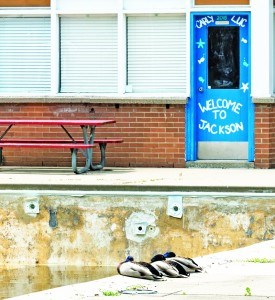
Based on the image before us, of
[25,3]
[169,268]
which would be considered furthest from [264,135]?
[169,268]

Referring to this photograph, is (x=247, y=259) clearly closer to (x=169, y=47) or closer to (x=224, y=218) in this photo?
(x=224, y=218)

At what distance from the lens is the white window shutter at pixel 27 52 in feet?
63.1

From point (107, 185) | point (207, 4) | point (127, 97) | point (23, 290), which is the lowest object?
point (23, 290)

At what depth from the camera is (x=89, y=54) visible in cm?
1917

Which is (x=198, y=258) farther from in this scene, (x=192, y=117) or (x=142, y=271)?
(x=192, y=117)

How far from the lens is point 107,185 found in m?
15.4

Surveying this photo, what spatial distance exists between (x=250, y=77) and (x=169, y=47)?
4.12 ft

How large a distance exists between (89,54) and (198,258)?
7511mm

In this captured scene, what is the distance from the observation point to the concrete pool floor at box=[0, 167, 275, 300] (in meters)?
9.74

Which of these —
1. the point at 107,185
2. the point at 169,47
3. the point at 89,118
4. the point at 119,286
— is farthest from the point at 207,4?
the point at 119,286

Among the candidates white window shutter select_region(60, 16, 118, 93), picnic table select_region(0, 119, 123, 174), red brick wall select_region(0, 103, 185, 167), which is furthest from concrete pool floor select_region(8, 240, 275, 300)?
white window shutter select_region(60, 16, 118, 93)

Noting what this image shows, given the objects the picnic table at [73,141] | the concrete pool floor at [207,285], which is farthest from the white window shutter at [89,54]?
the concrete pool floor at [207,285]

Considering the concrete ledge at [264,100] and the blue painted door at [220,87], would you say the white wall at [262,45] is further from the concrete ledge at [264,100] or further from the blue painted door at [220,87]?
the blue painted door at [220,87]

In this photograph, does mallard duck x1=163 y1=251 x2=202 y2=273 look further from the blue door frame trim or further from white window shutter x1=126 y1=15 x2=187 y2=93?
white window shutter x1=126 y1=15 x2=187 y2=93
